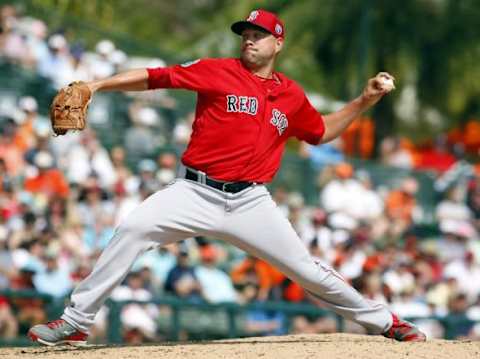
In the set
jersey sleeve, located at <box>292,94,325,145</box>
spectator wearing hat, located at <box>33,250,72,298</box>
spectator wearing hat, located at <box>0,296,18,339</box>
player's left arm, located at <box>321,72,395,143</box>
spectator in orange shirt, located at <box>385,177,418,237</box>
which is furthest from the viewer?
spectator in orange shirt, located at <box>385,177,418,237</box>

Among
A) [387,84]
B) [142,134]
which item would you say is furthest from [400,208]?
[387,84]

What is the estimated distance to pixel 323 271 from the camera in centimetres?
768

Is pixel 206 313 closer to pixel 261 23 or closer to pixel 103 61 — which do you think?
pixel 261 23

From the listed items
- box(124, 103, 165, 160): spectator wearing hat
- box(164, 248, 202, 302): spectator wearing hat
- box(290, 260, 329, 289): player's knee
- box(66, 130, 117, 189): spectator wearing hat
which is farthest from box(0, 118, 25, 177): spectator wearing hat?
box(290, 260, 329, 289): player's knee

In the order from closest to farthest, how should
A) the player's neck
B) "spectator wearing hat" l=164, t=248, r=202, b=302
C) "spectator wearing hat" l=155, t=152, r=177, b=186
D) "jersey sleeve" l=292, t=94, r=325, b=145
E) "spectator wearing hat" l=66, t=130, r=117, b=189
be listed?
the player's neck, "jersey sleeve" l=292, t=94, r=325, b=145, "spectator wearing hat" l=164, t=248, r=202, b=302, "spectator wearing hat" l=66, t=130, r=117, b=189, "spectator wearing hat" l=155, t=152, r=177, b=186

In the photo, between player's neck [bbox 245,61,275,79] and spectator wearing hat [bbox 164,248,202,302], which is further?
spectator wearing hat [bbox 164,248,202,302]

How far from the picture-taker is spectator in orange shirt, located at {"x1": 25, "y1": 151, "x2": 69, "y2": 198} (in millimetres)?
13352

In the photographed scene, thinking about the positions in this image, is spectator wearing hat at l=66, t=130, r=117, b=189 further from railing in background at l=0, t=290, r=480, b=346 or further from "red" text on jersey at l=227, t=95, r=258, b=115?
"red" text on jersey at l=227, t=95, r=258, b=115

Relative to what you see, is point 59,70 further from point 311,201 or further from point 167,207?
point 167,207

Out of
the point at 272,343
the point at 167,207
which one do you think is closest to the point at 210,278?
the point at 272,343

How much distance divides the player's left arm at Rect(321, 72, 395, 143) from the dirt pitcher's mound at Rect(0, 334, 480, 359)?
1.31m

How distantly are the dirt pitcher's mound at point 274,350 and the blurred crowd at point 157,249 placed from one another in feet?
6.46

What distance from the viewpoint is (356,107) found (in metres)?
8.16

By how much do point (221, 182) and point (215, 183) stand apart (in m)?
0.03
